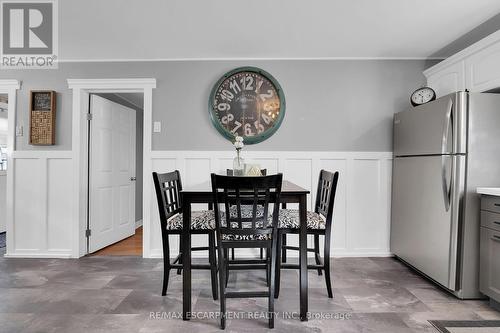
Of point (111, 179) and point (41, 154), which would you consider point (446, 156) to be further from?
point (41, 154)

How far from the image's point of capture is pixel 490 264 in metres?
2.02

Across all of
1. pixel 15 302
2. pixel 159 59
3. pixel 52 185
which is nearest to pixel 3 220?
pixel 52 185

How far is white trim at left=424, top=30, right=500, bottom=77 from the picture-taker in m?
2.18

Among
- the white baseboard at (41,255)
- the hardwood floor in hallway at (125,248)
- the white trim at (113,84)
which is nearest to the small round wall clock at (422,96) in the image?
the white trim at (113,84)

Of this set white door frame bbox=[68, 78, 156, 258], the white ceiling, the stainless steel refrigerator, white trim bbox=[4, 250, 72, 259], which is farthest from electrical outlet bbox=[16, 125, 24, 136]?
the stainless steel refrigerator

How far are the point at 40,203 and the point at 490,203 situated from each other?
4199mm

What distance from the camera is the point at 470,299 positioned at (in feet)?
7.08

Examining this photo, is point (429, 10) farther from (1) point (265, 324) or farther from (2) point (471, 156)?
(1) point (265, 324)

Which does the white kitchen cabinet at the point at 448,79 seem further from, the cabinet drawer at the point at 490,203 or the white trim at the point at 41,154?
the white trim at the point at 41,154

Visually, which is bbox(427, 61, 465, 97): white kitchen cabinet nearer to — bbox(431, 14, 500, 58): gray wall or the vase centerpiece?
bbox(431, 14, 500, 58): gray wall

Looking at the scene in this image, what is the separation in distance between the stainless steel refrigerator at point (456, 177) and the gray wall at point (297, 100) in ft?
2.51

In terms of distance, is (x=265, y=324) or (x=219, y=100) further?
(x=219, y=100)

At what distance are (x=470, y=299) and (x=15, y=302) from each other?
344 centimetres

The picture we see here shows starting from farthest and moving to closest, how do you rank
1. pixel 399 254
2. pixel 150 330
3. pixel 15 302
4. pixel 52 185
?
pixel 52 185 < pixel 399 254 < pixel 15 302 < pixel 150 330
